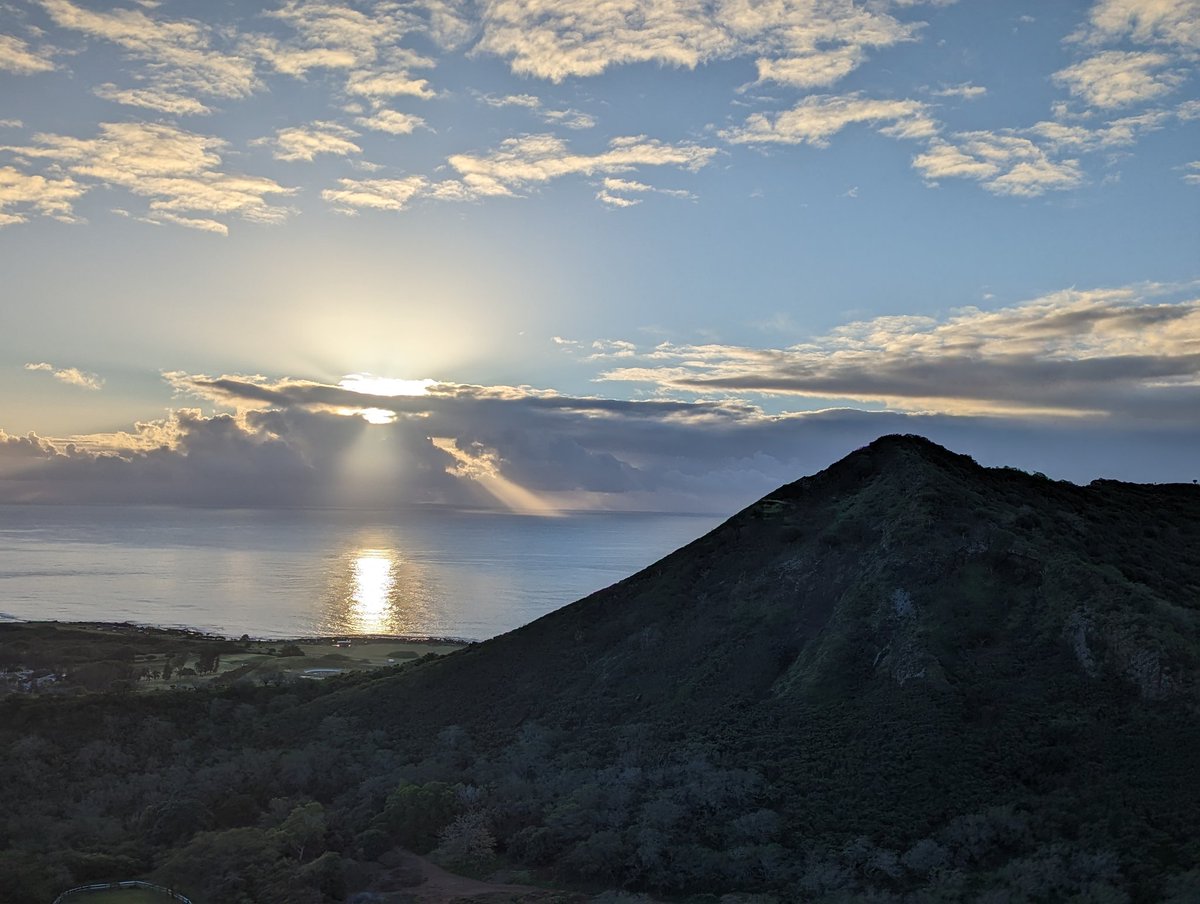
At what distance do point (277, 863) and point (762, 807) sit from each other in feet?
84.7

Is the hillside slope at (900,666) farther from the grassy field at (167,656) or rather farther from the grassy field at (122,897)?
the grassy field at (167,656)

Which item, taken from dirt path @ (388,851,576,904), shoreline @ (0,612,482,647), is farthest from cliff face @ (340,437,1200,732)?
shoreline @ (0,612,482,647)

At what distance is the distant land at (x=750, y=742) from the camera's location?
4453 cm

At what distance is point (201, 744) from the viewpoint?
6731cm

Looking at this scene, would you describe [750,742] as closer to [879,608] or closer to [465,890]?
[879,608]

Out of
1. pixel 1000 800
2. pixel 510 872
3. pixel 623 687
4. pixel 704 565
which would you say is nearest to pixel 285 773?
pixel 510 872

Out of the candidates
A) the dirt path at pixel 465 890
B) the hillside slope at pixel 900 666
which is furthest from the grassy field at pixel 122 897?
the hillside slope at pixel 900 666

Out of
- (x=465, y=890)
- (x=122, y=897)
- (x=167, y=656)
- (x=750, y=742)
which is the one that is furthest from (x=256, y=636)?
(x=750, y=742)

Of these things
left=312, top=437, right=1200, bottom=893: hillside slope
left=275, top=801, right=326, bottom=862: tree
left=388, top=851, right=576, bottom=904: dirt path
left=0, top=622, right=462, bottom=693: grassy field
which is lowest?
left=0, top=622, right=462, bottom=693: grassy field

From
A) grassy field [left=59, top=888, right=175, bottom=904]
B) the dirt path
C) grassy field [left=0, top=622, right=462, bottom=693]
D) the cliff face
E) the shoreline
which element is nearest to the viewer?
grassy field [left=59, top=888, right=175, bottom=904]

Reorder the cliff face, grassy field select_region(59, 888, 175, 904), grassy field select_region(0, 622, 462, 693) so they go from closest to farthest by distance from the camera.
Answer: grassy field select_region(59, 888, 175, 904)
the cliff face
grassy field select_region(0, 622, 462, 693)

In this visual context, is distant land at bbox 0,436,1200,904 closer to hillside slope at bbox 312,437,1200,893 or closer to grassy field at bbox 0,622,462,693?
hillside slope at bbox 312,437,1200,893

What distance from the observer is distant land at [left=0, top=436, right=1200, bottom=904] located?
1753 inches

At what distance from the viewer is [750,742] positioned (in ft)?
181
